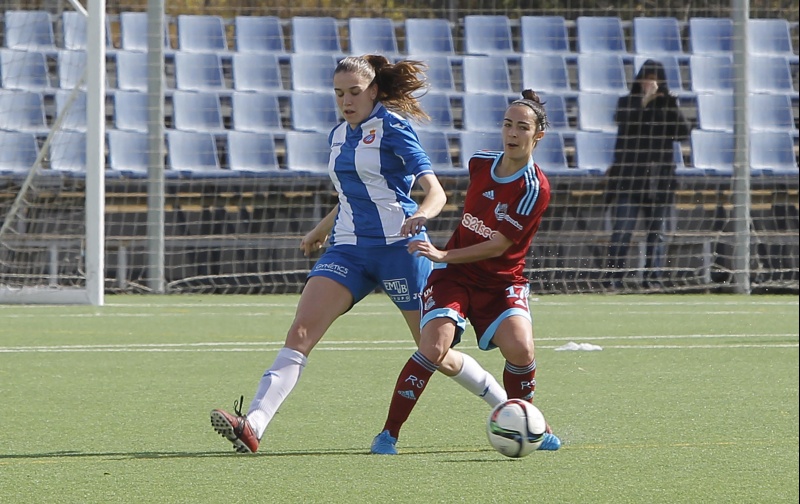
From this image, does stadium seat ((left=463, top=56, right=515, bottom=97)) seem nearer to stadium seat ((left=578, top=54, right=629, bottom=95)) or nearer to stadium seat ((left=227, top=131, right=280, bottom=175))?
stadium seat ((left=578, top=54, right=629, bottom=95))

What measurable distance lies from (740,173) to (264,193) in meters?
4.97

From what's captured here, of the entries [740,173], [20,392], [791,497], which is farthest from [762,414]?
[740,173]

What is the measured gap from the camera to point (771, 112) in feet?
50.6

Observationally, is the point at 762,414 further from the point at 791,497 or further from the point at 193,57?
the point at 193,57

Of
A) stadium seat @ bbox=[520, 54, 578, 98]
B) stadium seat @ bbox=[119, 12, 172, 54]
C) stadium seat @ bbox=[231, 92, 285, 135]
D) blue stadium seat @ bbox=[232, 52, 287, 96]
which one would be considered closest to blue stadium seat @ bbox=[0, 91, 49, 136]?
stadium seat @ bbox=[119, 12, 172, 54]

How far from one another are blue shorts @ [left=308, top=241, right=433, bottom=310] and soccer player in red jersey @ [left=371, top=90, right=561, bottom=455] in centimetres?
7

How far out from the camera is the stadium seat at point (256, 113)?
14500 millimetres

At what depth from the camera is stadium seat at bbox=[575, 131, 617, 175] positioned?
14.8 meters

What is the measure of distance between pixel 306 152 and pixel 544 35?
10.9 ft

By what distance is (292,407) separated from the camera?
6000mm

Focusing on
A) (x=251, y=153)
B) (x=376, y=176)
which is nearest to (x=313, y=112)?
(x=251, y=153)

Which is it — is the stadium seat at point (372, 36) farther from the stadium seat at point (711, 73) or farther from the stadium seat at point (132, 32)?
the stadium seat at point (711, 73)

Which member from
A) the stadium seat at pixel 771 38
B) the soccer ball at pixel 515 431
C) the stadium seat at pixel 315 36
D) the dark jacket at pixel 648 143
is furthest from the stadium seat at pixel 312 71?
the soccer ball at pixel 515 431

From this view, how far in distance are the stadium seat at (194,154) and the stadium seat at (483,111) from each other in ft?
9.30
